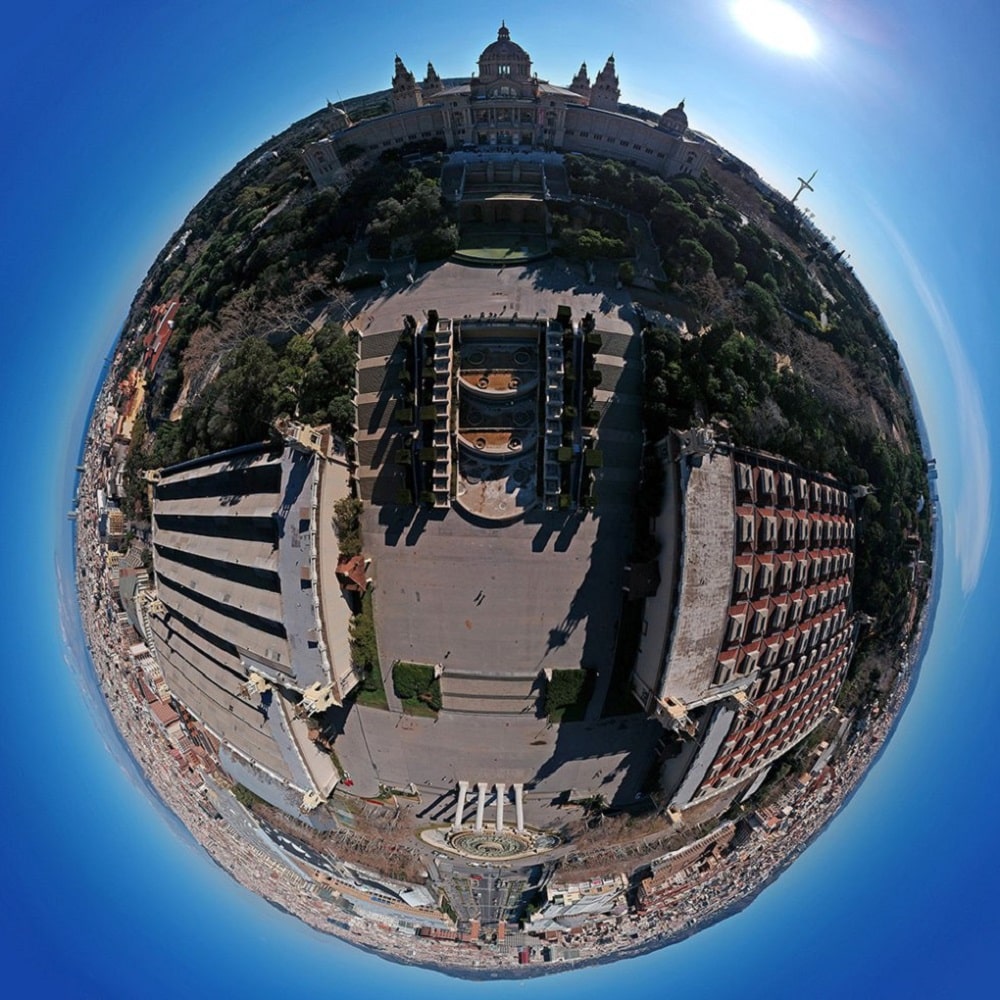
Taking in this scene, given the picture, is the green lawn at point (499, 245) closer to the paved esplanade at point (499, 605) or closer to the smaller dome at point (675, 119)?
the paved esplanade at point (499, 605)

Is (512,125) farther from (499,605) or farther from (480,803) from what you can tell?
(480,803)

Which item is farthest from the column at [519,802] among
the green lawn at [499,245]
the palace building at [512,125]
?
the palace building at [512,125]

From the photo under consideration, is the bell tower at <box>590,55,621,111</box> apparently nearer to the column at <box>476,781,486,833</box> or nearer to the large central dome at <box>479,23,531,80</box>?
the large central dome at <box>479,23,531,80</box>

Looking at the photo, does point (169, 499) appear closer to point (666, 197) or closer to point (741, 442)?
point (741, 442)

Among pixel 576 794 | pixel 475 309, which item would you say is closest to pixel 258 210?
pixel 475 309

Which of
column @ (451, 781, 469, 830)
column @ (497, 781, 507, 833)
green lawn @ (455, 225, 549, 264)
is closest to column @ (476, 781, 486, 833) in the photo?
column @ (451, 781, 469, 830)

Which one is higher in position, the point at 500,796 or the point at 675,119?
the point at 675,119

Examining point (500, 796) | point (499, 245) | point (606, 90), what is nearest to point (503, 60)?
point (606, 90)
